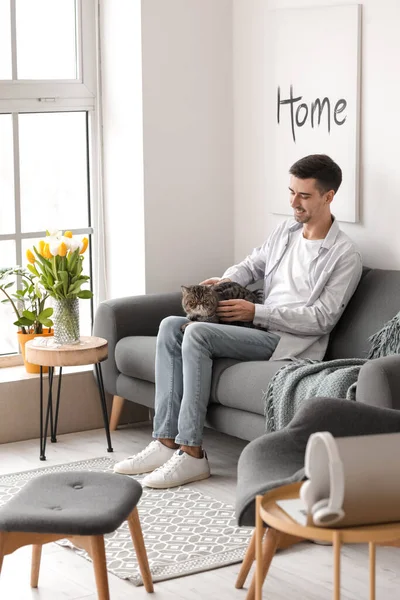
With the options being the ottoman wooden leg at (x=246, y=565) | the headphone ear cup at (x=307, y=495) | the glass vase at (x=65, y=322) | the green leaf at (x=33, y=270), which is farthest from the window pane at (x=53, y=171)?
the headphone ear cup at (x=307, y=495)

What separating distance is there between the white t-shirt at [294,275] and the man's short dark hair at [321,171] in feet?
0.72

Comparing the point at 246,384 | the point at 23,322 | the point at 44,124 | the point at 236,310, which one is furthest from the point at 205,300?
the point at 44,124

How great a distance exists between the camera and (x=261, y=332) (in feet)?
13.3

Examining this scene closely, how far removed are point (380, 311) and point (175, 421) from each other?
0.88m

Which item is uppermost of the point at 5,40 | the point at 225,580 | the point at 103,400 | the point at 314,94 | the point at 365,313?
the point at 5,40

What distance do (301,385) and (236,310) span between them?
64 cm

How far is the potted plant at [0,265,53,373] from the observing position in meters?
4.60

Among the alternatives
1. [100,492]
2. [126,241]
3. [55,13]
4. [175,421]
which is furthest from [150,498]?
[55,13]

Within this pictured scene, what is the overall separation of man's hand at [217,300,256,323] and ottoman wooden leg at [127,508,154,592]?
135 cm

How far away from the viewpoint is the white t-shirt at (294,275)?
13.4ft

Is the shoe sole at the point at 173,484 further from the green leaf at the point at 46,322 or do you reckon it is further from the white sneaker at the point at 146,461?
the green leaf at the point at 46,322

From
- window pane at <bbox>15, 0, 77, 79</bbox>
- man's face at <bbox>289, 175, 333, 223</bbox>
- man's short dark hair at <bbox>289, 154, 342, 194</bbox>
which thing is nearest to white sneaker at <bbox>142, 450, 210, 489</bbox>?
man's face at <bbox>289, 175, 333, 223</bbox>

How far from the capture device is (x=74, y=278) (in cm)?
422

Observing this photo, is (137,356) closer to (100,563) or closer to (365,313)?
(365,313)
